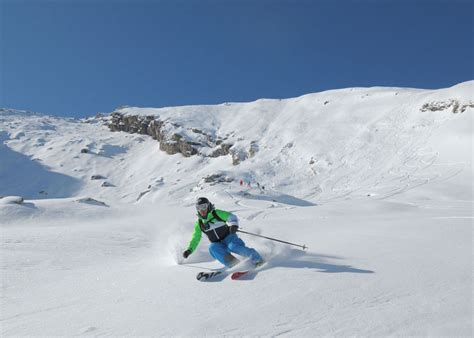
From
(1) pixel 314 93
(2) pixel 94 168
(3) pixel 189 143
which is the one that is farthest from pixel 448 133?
(2) pixel 94 168

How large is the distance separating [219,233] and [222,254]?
420mm

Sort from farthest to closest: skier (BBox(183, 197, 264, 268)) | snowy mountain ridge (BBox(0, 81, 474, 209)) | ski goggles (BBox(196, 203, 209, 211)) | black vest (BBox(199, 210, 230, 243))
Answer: snowy mountain ridge (BBox(0, 81, 474, 209)), ski goggles (BBox(196, 203, 209, 211)), black vest (BBox(199, 210, 230, 243)), skier (BBox(183, 197, 264, 268))

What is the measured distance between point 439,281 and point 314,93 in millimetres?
71339

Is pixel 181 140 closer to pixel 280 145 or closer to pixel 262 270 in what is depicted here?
pixel 280 145

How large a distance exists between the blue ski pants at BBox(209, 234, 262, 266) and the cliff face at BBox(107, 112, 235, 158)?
51714 mm

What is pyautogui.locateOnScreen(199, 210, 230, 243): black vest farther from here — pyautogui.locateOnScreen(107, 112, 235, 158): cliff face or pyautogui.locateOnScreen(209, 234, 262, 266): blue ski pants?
pyautogui.locateOnScreen(107, 112, 235, 158): cliff face

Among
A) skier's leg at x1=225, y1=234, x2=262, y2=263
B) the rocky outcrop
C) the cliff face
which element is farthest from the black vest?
the cliff face

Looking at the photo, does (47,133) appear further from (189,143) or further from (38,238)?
(38,238)

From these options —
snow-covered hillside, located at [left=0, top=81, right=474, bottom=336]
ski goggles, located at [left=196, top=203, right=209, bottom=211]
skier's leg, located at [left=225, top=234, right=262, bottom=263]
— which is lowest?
snow-covered hillside, located at [left=0, top=81, right=474, bottom=336]

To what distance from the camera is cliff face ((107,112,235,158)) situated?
6135cm

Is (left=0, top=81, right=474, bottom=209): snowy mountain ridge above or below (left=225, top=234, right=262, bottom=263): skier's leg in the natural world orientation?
above

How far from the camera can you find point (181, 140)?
6538 cm

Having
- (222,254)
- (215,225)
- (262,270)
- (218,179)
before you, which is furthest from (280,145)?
(262,270)

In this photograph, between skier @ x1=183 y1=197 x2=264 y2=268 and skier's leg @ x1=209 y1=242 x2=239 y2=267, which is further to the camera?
skier @ x1=183 y1=197 x2=264 y2=268
